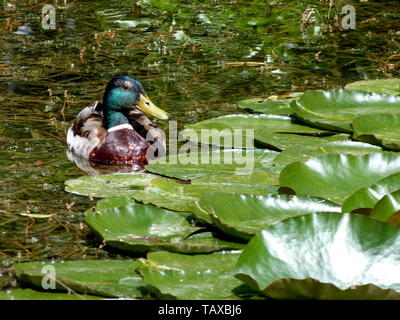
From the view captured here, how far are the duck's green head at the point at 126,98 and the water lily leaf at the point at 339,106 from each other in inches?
51.5

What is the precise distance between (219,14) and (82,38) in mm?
1895

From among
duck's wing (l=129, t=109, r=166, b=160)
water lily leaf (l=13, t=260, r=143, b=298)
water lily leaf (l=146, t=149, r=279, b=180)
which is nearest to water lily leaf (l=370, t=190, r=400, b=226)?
water lily leaf (l=13, t=260, r=143, b=298)

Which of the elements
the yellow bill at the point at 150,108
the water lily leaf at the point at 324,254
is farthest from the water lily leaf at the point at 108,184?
the water lily leaf at the point at 324,254

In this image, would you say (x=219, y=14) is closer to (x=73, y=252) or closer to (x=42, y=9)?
(x=42, y=9)

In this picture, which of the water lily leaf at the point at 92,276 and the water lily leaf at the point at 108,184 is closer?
the water lily leaf at the point at 92,276

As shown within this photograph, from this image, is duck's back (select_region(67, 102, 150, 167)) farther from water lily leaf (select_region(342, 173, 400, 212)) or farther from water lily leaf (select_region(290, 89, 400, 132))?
water lily leaf (select_region(342, 173, 400, 212))

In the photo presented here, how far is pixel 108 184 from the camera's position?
602 centimetres

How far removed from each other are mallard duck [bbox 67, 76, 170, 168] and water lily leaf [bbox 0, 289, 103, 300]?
122 inches

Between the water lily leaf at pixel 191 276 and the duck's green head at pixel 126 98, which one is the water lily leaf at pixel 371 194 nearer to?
the water lily leaf at pixel 191 276

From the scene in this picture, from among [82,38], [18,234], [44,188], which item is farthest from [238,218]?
[82,38]

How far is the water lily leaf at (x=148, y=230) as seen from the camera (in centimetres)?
470

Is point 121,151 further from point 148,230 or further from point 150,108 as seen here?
point 148,230

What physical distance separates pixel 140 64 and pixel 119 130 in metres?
1.93

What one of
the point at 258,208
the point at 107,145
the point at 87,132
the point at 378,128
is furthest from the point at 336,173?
the point at 87,132
